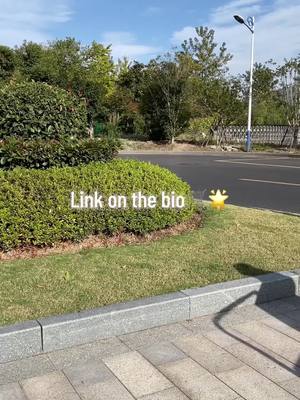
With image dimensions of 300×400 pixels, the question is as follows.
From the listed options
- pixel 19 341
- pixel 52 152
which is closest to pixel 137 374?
pixel 19 341

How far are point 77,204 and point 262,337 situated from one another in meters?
2.41

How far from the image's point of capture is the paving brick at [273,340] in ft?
10.3

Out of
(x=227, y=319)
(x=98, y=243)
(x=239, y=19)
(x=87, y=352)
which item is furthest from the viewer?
(x=239, y=19)

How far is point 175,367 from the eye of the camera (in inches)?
115

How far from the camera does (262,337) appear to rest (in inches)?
132

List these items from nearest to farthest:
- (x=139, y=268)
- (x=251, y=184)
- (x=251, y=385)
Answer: (x=251, y=385), (x=139, y=268), (x=251, y=184)

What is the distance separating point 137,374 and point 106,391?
25 centimetres

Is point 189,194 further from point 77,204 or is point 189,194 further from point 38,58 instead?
point 38,58

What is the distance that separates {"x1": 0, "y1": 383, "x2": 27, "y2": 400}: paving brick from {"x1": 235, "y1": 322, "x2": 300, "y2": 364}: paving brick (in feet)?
5.24

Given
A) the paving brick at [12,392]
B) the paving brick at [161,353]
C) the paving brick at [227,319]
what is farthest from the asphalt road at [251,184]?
the paving brick at [12,392]

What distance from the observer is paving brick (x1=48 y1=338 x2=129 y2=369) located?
119 inches

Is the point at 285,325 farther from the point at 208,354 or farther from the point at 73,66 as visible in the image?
the point at 73,66

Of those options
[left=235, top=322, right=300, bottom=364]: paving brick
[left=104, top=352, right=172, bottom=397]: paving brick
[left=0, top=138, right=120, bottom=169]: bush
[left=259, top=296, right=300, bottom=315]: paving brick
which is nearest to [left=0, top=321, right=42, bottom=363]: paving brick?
[left=104, top=352, right=172, bottom=397]: paving brick

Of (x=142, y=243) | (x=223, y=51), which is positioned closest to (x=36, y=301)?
(x=142, y=243)
